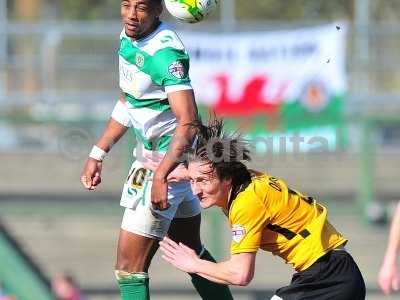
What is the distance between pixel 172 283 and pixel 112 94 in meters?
4.66

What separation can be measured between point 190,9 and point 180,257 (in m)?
1.16

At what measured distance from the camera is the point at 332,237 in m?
4.98

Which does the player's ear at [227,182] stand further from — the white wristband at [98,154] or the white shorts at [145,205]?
the white wristband at [98,154]

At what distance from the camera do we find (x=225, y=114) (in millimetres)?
13234

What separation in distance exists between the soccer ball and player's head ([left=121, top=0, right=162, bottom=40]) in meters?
0.07

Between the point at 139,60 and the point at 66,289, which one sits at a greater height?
the point at 139,60

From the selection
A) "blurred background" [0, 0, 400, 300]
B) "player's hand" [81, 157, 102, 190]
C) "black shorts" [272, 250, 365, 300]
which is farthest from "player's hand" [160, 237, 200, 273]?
"blurred background" [0, 0, 400, 300]

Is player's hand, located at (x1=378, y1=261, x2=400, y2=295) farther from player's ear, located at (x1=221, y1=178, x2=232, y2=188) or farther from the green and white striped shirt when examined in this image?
the green and white striped shirt

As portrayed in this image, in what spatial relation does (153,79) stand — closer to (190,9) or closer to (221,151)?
(190,9)

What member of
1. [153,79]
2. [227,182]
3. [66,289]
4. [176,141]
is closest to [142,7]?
[153,79]

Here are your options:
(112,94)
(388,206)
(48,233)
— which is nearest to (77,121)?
(48,233)

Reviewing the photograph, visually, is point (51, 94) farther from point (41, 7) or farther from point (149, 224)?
point (149, 224)

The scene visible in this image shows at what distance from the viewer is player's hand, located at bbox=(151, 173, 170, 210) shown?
4.95 meters

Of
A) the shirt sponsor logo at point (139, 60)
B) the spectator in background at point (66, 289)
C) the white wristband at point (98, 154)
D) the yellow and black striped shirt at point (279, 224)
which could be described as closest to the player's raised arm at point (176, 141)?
the shirt sponsor logo at point (139, 60)
